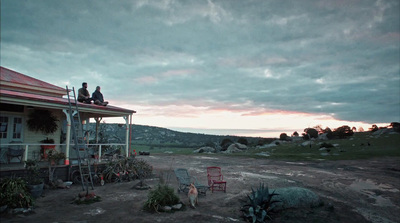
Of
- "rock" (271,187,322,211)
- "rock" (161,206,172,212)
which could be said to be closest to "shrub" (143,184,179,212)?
"rock" (161,206,172,212)

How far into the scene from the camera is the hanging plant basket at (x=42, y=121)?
11602 mm

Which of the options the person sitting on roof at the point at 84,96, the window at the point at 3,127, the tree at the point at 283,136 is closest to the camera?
the window at the point at 3,127

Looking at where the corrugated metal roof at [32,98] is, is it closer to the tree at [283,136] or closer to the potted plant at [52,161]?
the potted plant at [52,161]

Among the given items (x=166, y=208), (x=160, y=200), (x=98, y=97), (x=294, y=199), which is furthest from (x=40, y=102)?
(x=294, y=199)

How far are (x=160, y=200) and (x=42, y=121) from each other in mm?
8505

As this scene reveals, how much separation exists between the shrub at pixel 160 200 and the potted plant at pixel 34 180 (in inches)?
156

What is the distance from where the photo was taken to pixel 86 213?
6.51 metres

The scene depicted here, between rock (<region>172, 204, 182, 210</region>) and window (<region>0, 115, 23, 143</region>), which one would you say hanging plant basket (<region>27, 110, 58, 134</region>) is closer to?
window (<region>0, 115, 23, 143</region>)

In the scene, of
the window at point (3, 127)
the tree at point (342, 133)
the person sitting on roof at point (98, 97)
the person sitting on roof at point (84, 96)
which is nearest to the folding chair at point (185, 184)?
the person sitting on roof at point (98, 97)

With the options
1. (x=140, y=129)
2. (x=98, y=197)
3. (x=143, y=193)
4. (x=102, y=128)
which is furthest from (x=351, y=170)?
(x=140, y=129)

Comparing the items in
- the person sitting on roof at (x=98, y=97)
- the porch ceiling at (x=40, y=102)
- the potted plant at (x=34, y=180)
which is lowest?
the potted plant at (x=34, y=180)

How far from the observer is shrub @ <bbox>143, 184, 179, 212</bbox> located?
685 cm

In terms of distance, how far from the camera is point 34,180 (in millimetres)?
8289

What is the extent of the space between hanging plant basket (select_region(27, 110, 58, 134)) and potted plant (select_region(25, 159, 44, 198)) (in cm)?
375
